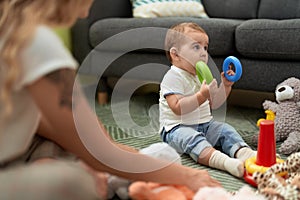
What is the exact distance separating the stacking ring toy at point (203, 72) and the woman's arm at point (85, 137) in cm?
52

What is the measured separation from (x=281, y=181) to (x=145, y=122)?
2.93ft

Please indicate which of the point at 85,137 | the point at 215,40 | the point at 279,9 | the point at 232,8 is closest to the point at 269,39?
the point at 215,40

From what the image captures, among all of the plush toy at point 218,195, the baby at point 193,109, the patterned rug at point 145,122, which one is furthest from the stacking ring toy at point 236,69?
the plush toy at point 218,195

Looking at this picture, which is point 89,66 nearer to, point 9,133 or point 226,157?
point 226,157

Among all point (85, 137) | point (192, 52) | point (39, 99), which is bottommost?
point (192, 52)

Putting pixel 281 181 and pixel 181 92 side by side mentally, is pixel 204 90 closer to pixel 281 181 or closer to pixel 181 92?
pixel 181 92

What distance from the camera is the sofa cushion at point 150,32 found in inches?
72.6

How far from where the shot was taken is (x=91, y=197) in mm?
644

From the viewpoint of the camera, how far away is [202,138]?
1374mm

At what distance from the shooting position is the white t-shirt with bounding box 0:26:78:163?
0.58 metres

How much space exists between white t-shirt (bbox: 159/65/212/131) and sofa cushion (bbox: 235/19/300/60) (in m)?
0.43

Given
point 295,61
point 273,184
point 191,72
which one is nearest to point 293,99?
point 295,61

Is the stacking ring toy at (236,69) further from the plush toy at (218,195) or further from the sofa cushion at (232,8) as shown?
the sofa cushion at (232,8)

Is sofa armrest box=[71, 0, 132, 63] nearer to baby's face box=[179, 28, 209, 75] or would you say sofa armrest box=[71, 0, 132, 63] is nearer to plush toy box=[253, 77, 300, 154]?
baby's face box=[179, 28, 209, 75]
